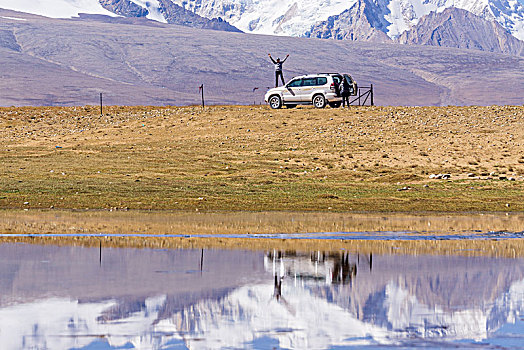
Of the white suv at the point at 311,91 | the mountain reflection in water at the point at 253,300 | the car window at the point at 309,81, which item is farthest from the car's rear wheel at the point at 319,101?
the mountain reflection in water at the point at 253,300

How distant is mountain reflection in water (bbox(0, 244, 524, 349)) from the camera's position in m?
7.94

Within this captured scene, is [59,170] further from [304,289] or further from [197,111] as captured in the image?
[304,289]

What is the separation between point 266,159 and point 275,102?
16015 mm

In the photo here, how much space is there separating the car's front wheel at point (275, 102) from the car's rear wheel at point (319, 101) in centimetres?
197

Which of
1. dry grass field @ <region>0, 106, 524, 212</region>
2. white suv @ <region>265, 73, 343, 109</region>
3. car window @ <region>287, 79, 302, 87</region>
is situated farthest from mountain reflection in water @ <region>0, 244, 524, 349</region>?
car window @ <region>287, 79, 302, 87</region>

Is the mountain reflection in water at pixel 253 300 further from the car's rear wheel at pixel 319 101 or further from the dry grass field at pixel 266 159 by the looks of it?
the car's rear wheel at pixel 319 101

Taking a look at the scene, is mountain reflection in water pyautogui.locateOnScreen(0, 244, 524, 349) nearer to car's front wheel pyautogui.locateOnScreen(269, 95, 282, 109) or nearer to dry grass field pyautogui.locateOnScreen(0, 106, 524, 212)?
dry grass field pyautogui.locateOnScreen(0, 106, 524, 212)

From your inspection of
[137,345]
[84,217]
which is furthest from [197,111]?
[137,345]

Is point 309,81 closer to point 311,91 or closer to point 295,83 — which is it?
point 311,91

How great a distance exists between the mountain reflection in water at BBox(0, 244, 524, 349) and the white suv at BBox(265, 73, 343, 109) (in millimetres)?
38459

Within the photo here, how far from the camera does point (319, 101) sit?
52.0 meters

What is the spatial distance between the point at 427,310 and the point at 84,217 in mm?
12193

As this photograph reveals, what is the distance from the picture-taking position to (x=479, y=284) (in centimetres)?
1088

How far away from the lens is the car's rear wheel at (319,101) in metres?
Answer: 51.8
